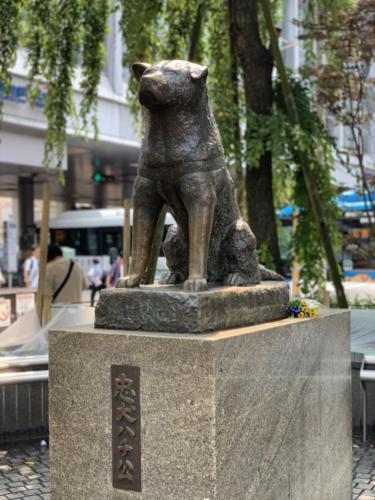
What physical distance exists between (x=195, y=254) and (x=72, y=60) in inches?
234

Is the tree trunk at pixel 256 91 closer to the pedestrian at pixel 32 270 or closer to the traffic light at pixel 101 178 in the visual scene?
the pedestrian at pixel 32 270

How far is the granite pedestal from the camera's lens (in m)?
2.71

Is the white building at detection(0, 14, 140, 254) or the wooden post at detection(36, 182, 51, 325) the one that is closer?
the wooden post at detection(36, 182, 51, 325)

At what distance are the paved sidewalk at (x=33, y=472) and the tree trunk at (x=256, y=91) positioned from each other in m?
2.77

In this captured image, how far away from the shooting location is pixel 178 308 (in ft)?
9.45

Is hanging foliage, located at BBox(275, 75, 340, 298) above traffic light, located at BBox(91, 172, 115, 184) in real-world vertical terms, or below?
below

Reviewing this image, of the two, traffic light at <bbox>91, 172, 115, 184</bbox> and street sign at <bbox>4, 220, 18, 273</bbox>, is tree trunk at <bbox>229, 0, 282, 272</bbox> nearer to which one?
street sign at <bbox>4, 220, 18, 273</bbox>

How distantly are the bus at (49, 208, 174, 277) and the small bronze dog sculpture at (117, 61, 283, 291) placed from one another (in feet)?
56.3

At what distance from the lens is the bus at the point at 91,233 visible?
69.5ft

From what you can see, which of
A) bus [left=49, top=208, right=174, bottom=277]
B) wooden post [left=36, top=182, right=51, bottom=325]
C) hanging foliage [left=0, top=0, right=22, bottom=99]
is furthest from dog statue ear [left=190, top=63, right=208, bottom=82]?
bus [left=49, top=208, right=174, bottom=277]

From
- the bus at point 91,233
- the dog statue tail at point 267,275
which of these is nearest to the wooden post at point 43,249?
the dog statue tail at point 267,275

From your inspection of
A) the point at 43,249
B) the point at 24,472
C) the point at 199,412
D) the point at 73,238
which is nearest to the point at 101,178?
the point at 73,238

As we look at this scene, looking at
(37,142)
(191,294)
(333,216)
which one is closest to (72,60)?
(333,216)

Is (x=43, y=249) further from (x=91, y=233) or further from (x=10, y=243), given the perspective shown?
(x=91, y=233)
